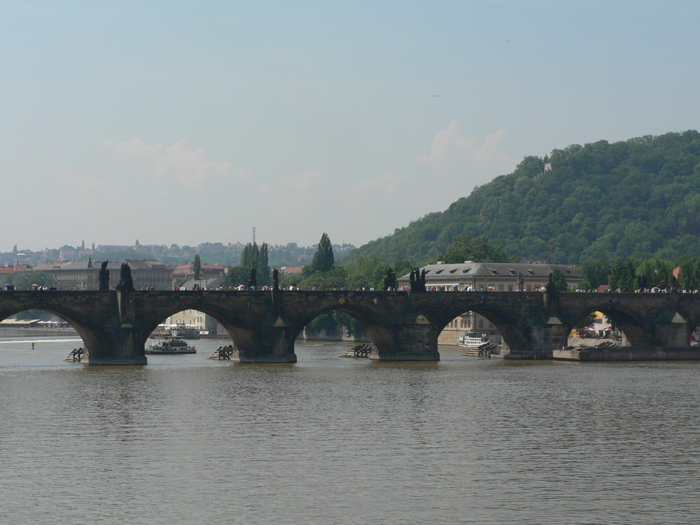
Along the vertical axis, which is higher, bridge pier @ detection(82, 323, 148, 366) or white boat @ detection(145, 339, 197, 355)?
bridge pier @ detection(82, 323, 148, 366)

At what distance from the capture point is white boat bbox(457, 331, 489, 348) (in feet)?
500

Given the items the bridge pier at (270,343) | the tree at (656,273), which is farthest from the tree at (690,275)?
the bridge pier at (270,343)

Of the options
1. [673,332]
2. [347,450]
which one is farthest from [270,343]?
[347,450]

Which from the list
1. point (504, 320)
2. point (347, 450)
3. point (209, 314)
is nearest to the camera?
point (347, 450)

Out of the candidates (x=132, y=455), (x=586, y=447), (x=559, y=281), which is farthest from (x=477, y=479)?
(x=559, y=281)

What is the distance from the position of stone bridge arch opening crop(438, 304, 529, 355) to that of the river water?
88.0 ft

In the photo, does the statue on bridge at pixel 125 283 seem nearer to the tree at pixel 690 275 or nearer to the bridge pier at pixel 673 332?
the bridge pier at pixel 673 332

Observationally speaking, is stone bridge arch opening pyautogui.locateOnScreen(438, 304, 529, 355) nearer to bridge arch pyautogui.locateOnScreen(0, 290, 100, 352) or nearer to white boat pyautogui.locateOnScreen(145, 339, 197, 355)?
white boat pyautogui.locateOnScreen(145, 339, 197, 355)

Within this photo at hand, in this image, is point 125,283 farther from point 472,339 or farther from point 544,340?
point 472,339

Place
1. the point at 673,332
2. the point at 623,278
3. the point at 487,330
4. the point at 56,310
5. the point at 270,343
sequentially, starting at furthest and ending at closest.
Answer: the point at 487,330 → the point at 623,278 → the point at 673,332 → the point at 270,343 → the point at 56,310

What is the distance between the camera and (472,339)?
153750 mm

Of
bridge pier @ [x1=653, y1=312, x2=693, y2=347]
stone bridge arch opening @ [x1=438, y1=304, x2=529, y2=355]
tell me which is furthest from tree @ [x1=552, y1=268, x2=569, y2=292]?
bridge pier @ [x1=653, y1=312, x2=693, y2=347]

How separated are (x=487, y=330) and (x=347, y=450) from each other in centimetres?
12417

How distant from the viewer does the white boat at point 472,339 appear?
152375mm
